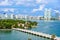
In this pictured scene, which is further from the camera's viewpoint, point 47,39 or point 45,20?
point 45,20

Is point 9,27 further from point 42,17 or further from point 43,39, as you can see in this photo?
point 42,17

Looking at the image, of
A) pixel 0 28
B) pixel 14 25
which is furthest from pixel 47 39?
pixel 14 25

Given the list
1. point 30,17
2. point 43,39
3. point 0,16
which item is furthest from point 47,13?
point 43,39

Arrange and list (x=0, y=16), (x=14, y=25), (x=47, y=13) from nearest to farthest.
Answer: (x=14, y=25), (x=0, y=16), (x=47, y=13)

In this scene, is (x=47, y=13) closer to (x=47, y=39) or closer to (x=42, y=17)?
(x=42, y=17)

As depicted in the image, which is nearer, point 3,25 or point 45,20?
point 3,25

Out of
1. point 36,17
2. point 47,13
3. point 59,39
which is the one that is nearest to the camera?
point 59,39

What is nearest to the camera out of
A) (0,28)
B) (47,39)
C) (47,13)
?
(47,39)

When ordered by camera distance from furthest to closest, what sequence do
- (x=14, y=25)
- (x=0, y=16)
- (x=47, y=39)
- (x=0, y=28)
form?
(x=0, y=16) → (x=14, y=25) → (x=0, y=28) → (x=47, y=39)
